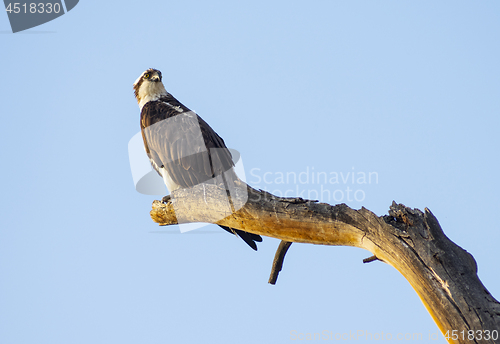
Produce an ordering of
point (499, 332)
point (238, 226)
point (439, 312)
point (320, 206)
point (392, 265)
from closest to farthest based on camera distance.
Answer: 1. point (499, 332)
2. point (439, 312)
3. point (392, 265)
4. point (320, 206)
5. point (238, 226)

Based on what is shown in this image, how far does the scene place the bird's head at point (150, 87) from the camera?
838 centimetres

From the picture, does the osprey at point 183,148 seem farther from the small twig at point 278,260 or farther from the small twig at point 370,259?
the small twig at point 370,259

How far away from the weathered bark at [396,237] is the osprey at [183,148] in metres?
0.69

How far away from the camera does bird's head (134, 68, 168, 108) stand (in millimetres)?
8383

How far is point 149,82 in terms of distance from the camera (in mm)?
8461

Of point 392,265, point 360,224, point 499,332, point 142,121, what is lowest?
point 499,332

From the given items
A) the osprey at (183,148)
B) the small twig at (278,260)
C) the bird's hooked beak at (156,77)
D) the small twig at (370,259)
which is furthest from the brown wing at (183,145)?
the small twig at (370,259)

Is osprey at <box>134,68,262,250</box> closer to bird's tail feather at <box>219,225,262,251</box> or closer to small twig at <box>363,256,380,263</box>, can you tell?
bird's tail feather at <box>219,225,262,251</box>

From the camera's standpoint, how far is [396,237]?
14.0 ft

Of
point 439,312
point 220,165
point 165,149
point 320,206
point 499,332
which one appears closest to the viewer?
point 499,332

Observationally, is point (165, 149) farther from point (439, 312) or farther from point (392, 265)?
point (439, 312)

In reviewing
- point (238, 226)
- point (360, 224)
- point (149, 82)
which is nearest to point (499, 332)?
point (360, 224)

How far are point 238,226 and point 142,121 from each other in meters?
3.11

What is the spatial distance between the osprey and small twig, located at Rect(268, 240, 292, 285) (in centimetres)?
64
